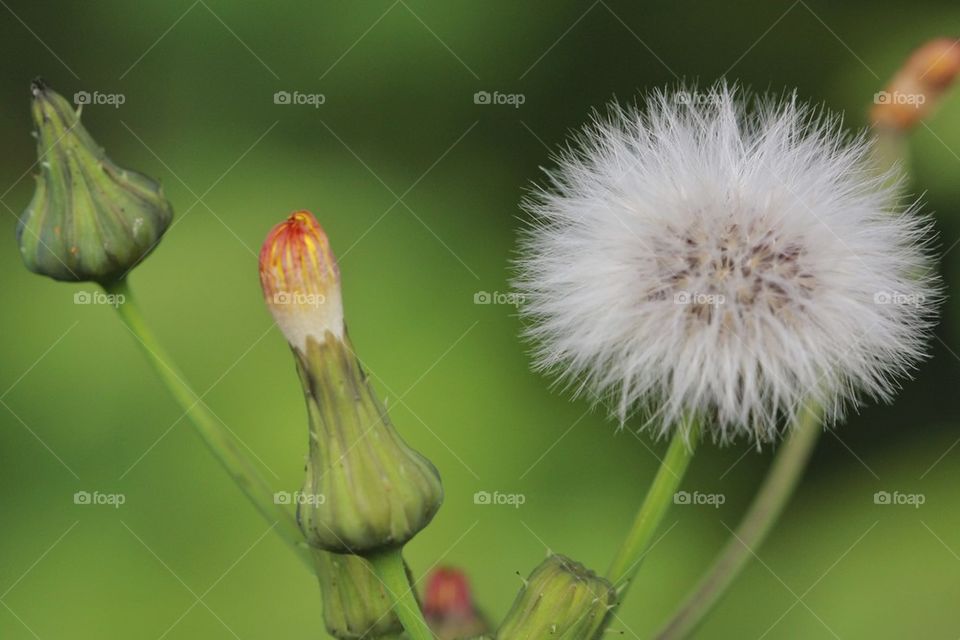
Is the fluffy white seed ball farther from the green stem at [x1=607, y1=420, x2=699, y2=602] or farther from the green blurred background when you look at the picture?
the green blurred background

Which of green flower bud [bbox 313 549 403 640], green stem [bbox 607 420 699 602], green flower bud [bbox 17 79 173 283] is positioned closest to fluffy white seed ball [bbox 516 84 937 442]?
green stem [bbox 607 420 699 602]

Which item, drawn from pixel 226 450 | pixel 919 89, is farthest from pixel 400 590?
pixel 919 89

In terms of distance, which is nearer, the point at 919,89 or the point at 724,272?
the point at 724,272

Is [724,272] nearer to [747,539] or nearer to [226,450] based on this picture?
[747,539]

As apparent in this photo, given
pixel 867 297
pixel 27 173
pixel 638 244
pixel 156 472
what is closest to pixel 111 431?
pixel 156 472

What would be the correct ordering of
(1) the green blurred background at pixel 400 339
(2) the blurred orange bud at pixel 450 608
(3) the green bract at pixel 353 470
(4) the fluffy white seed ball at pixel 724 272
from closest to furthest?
(3) the green bract at pixel 353 470 → (4) the fluffy white seed ball at pixel 724 272 → (2) the blurred orange bud at pixel 450 608 → (1) the green blurred background at pixel 400 339

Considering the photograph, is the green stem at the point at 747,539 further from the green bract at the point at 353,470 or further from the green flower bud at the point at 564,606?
the green bract at the point at 353,470

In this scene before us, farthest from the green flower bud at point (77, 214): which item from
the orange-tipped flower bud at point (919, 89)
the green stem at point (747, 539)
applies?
the orange-tipped flower bud at point (919, 89)
